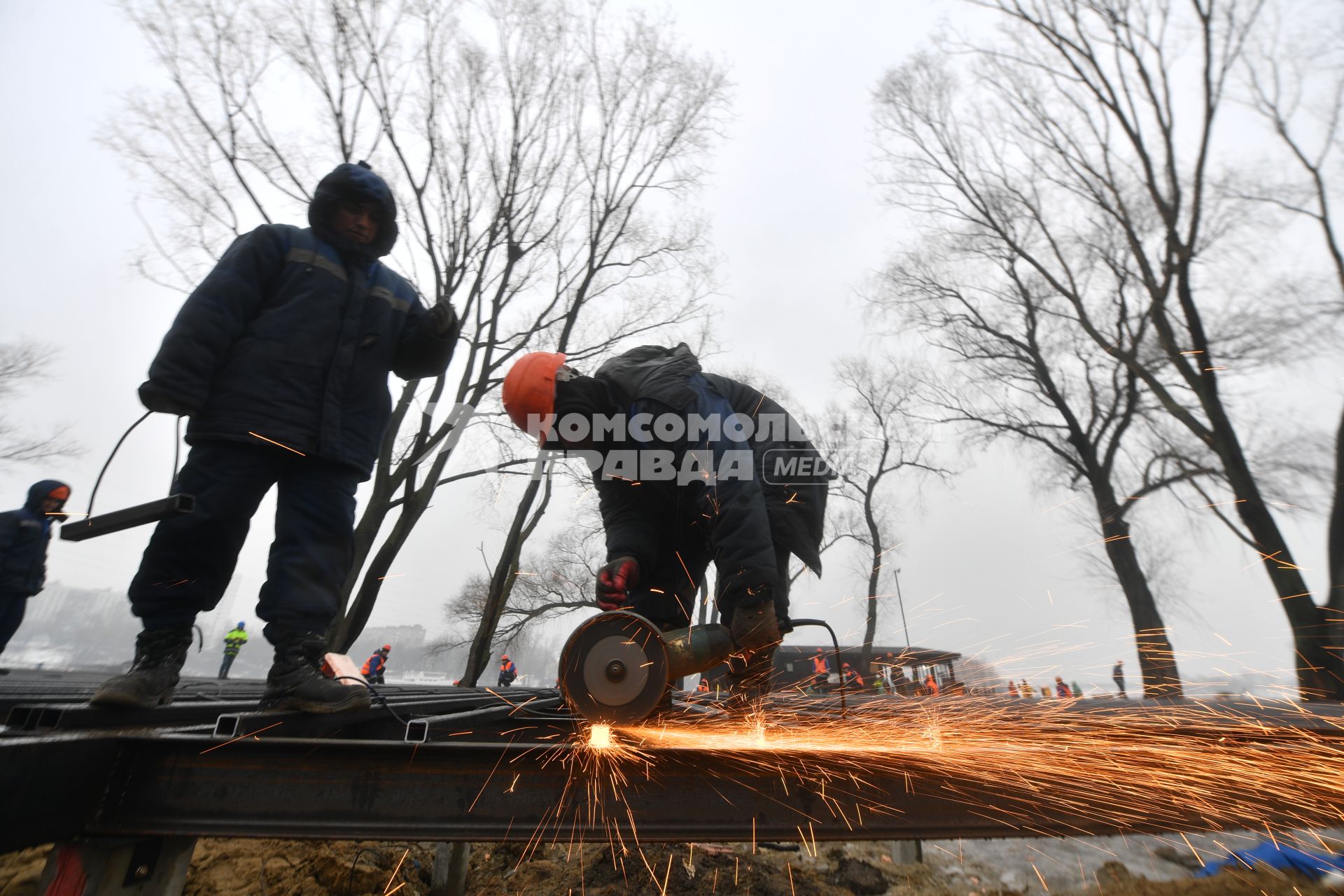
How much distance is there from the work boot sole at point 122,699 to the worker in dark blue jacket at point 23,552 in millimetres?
5623

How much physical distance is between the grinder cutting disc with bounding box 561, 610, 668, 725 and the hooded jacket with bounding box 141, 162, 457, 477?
107 centimetres

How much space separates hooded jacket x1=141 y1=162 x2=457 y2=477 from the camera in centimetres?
197

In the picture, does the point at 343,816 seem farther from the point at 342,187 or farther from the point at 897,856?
the point at 897,856

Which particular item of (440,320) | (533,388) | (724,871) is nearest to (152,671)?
(440,320)

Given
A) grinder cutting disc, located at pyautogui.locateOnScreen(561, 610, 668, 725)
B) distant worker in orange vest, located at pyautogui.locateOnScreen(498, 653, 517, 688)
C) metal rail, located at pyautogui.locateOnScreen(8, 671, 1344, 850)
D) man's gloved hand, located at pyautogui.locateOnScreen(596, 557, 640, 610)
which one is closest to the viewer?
metal rail, located at pyautogui.locateOnScreen(8, 671, 1344, 850)

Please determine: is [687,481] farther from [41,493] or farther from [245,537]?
[41,493]

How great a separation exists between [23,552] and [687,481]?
6677 millimetres

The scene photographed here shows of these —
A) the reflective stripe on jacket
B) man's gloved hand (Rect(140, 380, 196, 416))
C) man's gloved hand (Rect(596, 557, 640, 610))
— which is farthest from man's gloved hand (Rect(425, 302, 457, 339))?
the reflective stripe on jacket

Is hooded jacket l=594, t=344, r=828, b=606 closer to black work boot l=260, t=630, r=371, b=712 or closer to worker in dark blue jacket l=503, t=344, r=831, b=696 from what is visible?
worker in dark blue jacket l=503, t=344, r=831, b=696

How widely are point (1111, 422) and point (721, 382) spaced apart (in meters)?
12.7

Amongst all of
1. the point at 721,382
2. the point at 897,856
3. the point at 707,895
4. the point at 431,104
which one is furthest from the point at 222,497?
the point at 431,104

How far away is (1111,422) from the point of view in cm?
1227

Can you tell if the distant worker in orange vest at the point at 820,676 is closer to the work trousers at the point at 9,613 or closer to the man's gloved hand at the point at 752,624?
the man's gloved hand at the point at 752,624

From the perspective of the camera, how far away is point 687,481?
8.82ft
